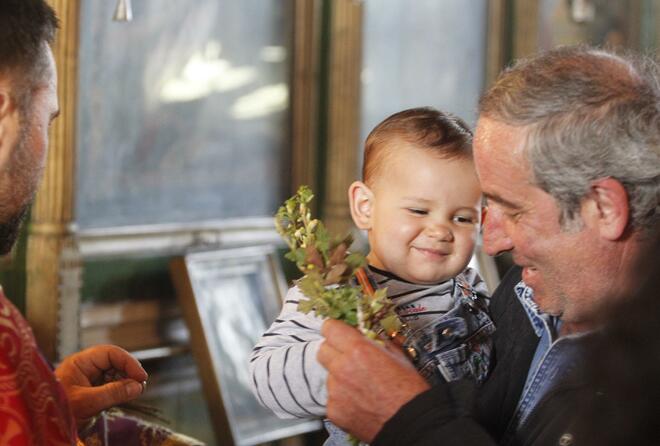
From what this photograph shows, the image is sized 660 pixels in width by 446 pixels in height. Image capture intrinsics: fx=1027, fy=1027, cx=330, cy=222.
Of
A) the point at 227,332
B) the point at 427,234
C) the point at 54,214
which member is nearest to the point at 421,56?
the point at 227,332

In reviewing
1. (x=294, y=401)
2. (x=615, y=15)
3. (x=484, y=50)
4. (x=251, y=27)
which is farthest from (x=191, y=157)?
(x=615, y=15)

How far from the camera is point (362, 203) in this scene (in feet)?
9.12

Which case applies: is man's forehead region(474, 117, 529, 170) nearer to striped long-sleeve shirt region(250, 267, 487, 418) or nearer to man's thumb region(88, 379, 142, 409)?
striped long-sleeve shirt region(250, 267, 487, 418)

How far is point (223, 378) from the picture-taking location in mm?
5727

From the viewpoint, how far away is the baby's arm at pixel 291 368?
2.28 meters

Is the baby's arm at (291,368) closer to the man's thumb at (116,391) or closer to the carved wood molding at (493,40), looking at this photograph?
the man's thumb at (116,391)

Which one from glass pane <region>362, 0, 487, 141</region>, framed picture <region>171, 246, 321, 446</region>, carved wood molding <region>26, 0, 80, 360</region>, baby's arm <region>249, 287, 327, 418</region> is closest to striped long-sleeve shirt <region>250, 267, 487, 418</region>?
baby's arm <region>249, 287, 327, 418</region>

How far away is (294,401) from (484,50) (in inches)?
269

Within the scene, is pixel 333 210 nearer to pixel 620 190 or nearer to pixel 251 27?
pixel 251 27

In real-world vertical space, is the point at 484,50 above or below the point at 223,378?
above

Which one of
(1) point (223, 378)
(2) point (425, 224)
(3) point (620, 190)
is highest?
(3) point (620, 190)

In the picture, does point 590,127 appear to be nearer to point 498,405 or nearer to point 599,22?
point 498,405

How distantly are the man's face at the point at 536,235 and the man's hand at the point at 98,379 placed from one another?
921mm

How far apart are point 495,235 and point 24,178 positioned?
1097mm
